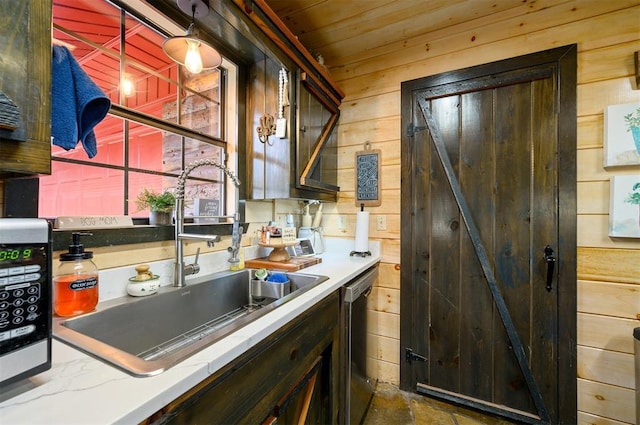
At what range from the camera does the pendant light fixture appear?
1.06m

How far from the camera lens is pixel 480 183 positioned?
5.47 ft

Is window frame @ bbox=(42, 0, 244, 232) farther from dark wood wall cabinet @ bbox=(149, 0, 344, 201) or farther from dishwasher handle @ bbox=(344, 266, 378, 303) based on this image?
dishwasher handle @ bbox=(344, 266, 378, 303)

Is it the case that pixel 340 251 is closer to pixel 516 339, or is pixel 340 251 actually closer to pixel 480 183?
pixel 480 183

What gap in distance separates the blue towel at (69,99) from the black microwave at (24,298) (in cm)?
36

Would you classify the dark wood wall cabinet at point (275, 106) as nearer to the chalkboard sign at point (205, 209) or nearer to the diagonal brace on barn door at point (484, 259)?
the chalkboard sign at point (205, 209)

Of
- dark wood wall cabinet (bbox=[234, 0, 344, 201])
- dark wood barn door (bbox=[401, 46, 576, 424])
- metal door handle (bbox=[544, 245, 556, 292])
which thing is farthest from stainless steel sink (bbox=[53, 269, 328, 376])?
metal door handle (bbox=[544, 245, 556, 292])

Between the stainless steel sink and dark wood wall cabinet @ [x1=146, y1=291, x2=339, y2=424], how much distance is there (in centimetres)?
8

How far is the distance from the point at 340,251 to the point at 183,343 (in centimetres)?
131

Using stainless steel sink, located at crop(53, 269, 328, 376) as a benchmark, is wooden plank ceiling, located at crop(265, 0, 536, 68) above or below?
above

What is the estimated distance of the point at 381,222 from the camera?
77.4 inches

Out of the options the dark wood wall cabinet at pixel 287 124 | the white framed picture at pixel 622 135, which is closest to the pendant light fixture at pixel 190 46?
the dark wood wall cabinet at pixel 287 124

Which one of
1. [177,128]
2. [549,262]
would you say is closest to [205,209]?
[177,128]

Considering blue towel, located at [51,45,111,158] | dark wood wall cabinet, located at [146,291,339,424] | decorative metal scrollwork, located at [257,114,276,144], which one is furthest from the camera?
decorative metal scrollwork, located at [257,114,276,144]

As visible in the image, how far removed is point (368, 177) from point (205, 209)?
117cm
